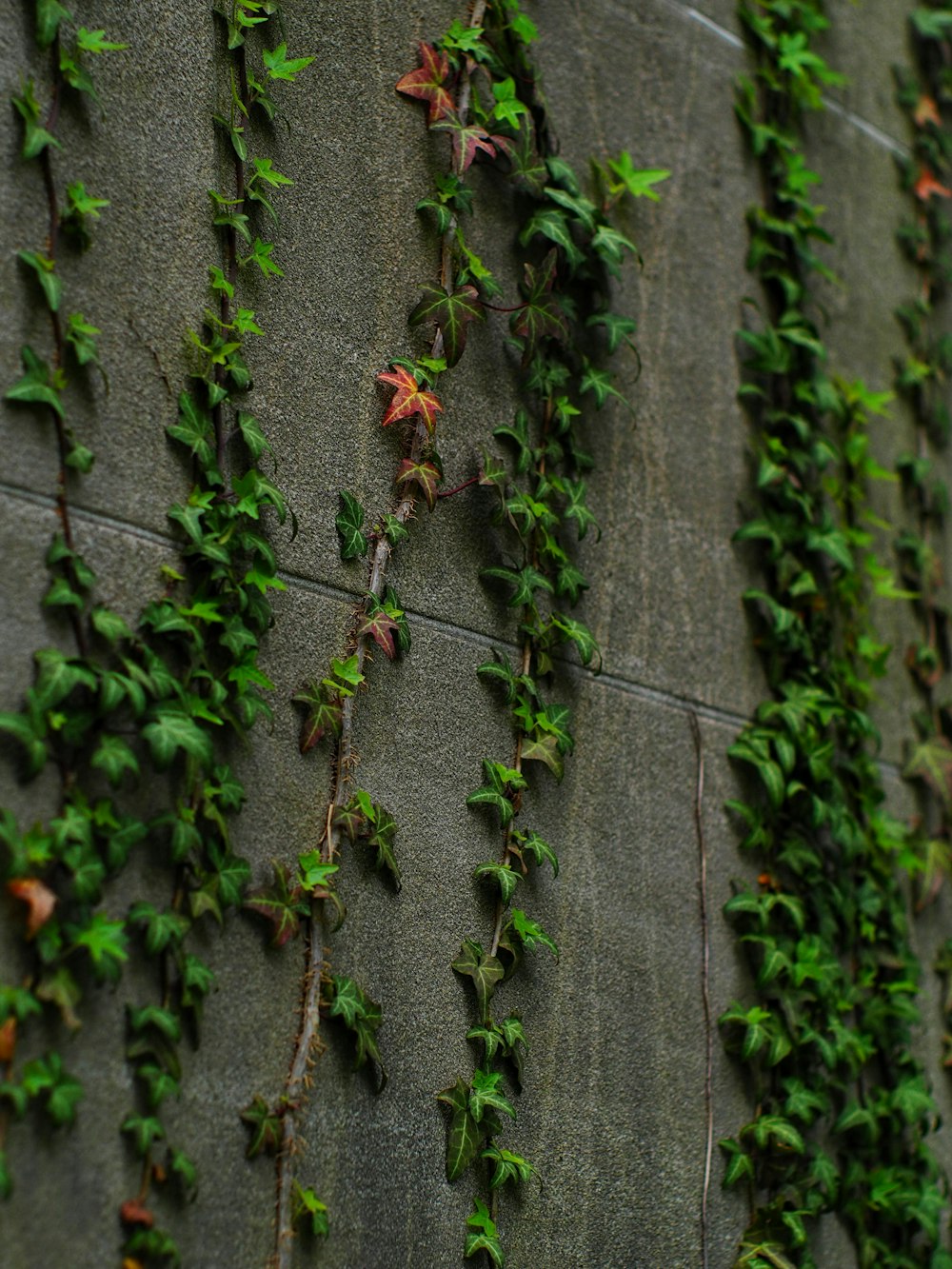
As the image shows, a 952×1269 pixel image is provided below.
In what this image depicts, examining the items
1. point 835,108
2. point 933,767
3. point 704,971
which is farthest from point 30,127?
point 933,767

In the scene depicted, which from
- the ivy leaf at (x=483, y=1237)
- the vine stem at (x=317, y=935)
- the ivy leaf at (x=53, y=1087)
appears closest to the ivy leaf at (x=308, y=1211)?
the vine stem at (x=317, y=935)

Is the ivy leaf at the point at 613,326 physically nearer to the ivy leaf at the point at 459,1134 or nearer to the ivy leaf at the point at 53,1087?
the ivy leaf at the point at 459,1134

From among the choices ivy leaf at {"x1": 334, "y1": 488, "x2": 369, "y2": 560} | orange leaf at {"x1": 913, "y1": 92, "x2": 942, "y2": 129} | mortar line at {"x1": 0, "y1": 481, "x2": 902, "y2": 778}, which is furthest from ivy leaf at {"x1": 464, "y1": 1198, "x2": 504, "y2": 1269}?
orange leaf at {"x1": 913, "y1": 92, "x2": 942, "y2": 129}

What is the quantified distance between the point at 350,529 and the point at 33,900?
2.98ft

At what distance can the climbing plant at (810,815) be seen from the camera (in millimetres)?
2990

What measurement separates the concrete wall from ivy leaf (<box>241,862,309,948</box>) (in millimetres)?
36

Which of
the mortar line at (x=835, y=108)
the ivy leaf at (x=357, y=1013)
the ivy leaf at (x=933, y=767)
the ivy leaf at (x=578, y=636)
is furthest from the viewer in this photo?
the ivy leaf at (x=933, y=767)

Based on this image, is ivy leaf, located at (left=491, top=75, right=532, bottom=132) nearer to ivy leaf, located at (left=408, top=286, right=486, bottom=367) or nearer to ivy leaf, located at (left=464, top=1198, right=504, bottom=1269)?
ivy leaf, located at (left=408, top=286, right=486, bottom=367)

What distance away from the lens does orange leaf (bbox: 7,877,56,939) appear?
1.88 metres

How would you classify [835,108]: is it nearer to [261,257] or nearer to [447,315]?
[447,315]

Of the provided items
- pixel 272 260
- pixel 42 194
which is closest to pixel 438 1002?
pixel 272 260

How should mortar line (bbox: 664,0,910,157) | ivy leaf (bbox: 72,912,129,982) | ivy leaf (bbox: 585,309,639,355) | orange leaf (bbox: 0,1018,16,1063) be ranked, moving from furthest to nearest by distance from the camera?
mortar line (bbox: 664,0,910,157)
ivy leaf (bbox: 585,309,639,355)
ivy leaf (bbox: 72,912,129,982)
orange leaf (bbox: 0,1018,16,1063)

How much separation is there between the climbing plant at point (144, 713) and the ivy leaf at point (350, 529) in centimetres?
16

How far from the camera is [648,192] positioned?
3109 mm
